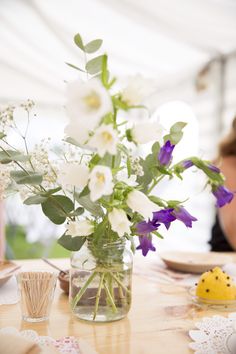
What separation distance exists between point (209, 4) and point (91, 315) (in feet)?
7.69

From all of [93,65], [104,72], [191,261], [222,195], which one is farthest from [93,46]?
[191,261]

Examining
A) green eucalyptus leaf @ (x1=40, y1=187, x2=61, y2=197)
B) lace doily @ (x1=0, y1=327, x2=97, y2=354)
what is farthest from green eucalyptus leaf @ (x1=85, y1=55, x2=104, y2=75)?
lace doily @ (x1=0, y1=327, x2=97, y2=354)

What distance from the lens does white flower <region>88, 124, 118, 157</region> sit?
64 cm

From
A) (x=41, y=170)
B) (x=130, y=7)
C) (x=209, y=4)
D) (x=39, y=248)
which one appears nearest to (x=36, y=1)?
(x=130, y=7)

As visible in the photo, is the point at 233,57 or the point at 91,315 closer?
the point at 91,315

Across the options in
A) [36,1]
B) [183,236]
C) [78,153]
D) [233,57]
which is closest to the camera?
[78,153]

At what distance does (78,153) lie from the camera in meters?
0.85

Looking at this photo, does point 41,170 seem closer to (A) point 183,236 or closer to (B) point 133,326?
(B) point 133,326

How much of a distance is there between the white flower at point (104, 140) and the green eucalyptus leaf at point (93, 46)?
0.24 meters

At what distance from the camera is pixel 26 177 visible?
2.71 ft

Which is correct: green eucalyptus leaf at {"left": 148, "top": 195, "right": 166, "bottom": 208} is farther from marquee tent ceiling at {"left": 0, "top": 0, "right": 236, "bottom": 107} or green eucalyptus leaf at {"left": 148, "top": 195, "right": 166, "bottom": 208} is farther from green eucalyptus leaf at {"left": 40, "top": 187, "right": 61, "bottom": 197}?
marquee tent ceiling at {"left": 0, "top": 0, "right": 236, "bottom": 107}

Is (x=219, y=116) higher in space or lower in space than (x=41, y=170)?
higher

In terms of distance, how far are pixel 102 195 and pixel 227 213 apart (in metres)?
1.55

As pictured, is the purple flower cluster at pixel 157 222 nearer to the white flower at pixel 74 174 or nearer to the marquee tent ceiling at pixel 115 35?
the white flower at pixel 74 174
